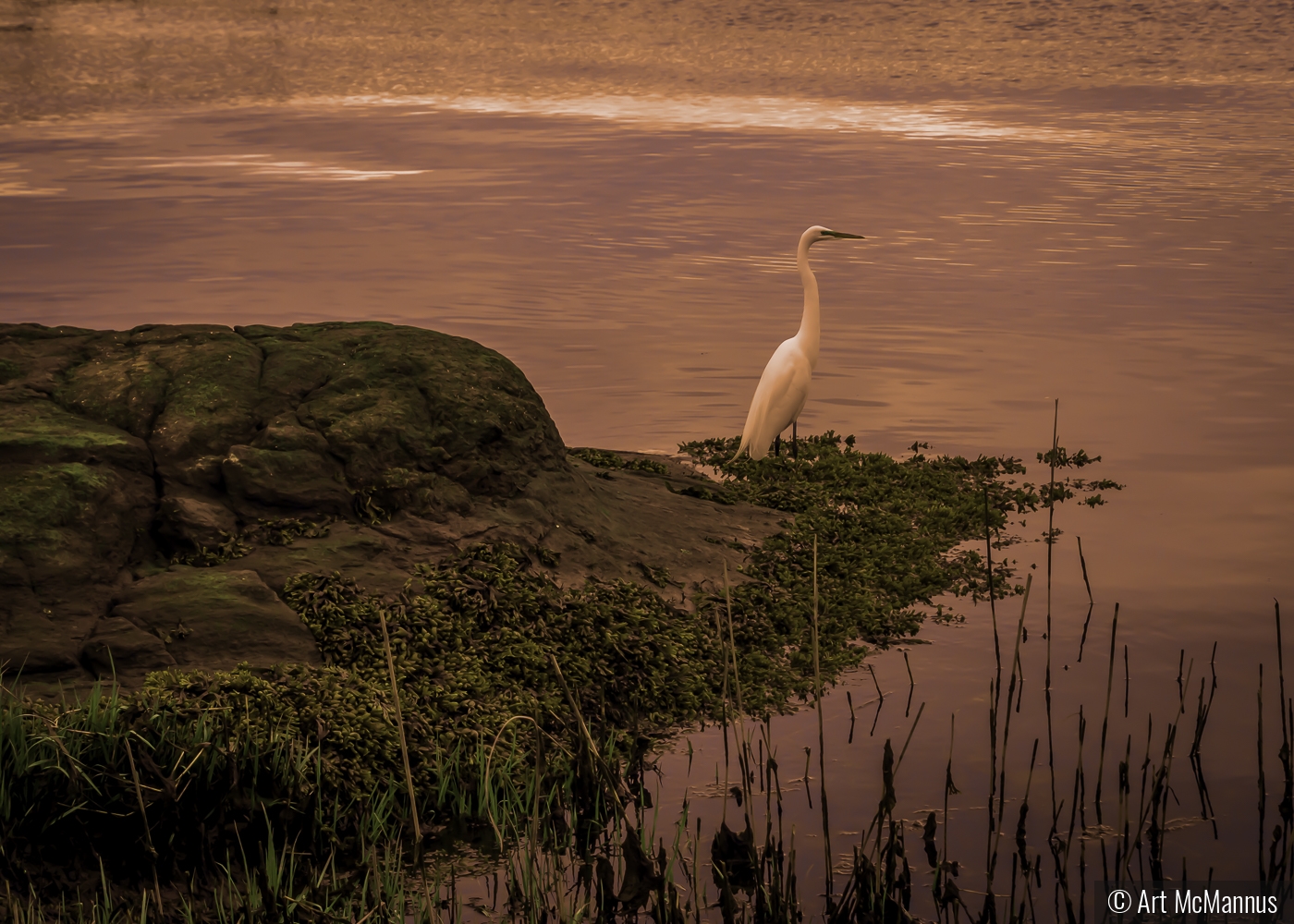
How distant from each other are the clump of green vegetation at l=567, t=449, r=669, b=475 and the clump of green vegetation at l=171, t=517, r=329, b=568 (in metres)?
2.99

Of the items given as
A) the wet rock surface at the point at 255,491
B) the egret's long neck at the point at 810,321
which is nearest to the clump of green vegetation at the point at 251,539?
the wet rock surface at the point at 255,491

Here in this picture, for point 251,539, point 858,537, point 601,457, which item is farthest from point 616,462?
point 251,539

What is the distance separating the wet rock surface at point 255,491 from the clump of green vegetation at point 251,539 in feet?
0.03

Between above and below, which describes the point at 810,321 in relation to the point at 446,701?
above

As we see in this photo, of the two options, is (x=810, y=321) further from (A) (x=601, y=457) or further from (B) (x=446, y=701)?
(B) (x=446, y=701)

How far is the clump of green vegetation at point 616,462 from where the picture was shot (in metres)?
10.1

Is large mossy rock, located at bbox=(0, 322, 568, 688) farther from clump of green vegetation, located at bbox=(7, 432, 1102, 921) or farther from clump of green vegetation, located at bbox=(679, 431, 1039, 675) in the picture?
clump of green vegetation, located at bbox=(679, 431, 1039, 675)

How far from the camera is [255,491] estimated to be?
7.24 m

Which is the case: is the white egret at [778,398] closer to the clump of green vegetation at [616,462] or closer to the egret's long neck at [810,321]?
the egret's long neck at [810,321]

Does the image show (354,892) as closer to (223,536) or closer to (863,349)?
(223,536)

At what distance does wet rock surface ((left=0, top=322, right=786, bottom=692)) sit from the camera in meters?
6.30

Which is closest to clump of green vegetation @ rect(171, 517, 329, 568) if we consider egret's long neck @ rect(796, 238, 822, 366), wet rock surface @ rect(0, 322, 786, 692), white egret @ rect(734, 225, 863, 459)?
wet rock surface @ rect(0, 322, 786, 692)

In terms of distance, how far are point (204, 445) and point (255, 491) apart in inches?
16.4

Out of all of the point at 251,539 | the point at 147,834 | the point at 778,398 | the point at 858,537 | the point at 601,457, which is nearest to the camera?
the point at 147,834
